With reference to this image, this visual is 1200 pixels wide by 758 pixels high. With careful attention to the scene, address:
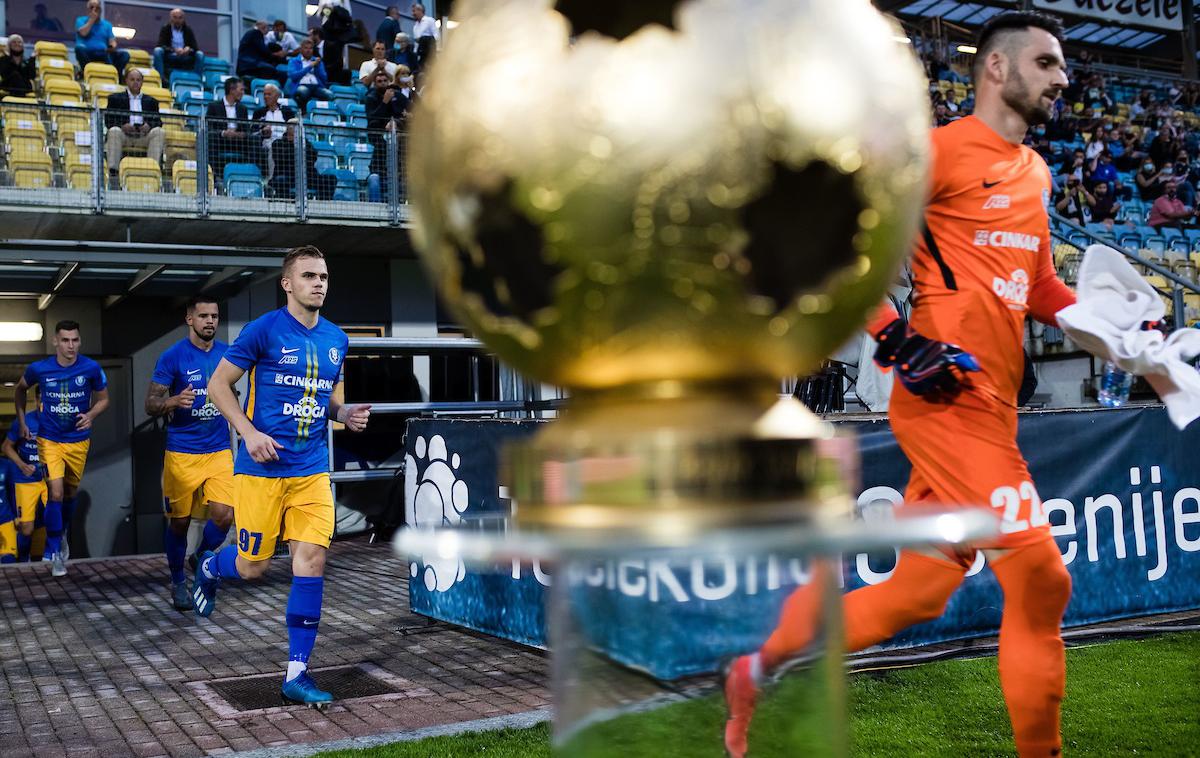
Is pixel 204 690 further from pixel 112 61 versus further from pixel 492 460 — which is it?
pixel 112 61

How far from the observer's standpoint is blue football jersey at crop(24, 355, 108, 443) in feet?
37.5

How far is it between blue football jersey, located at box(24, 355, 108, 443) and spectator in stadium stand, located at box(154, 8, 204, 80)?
6.41 metres

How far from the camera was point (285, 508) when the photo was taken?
5.98 meters

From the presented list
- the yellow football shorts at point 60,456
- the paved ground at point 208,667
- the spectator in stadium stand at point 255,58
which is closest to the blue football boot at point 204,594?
the paved ground at point 208,667

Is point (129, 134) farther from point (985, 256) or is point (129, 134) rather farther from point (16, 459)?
point (985, 256)

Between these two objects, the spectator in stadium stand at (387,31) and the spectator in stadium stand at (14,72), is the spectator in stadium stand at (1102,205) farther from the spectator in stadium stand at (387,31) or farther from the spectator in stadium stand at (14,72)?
the spectator in stadium stand at (14,72)

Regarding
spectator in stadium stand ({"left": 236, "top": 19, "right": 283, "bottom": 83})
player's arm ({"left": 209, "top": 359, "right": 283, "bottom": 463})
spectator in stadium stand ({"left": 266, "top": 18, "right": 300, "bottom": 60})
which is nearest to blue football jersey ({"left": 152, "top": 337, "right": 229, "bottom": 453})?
player's arm ({"left": 209, "top": 359, "right": 283, "bottom": 463})

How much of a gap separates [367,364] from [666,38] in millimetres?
13992

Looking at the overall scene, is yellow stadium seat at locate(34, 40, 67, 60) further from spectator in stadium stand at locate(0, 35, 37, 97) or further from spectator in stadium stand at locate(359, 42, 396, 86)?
spectator in stadium stand at locate(359, 42, 396, 86)

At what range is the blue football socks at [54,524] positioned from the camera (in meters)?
11.2

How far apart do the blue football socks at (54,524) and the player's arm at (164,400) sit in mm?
2790

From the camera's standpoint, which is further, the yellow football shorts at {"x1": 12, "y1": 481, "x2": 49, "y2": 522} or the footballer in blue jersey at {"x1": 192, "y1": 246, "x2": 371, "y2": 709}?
the yellow football shorts at {"x1": 12, "y1": 481, "x2": 49, "y2": 522}

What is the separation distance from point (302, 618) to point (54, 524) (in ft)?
22.8

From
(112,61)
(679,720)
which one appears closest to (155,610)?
(679,720)
